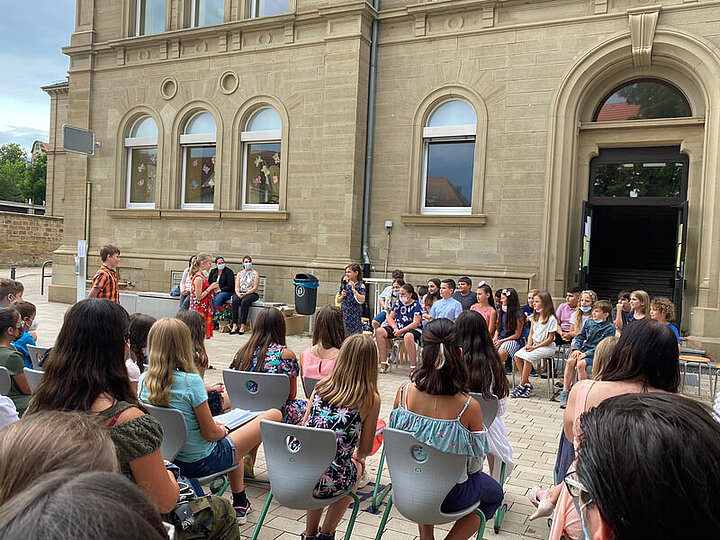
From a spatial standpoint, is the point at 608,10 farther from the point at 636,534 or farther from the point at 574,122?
the point at 636,534

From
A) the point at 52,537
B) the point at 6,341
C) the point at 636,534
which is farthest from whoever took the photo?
the point at 6,341

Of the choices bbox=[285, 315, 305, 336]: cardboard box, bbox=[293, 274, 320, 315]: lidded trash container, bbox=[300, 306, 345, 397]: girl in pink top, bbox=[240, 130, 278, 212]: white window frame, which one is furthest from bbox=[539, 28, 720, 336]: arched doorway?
bbox=[300, 306, 345, 397]: girl in pink top

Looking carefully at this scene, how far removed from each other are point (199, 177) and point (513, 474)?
1296cm

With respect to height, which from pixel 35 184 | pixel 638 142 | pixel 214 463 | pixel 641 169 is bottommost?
pixel 214 463

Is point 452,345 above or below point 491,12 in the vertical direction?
below

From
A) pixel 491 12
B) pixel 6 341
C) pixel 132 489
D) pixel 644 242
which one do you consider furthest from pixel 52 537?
pixel 644 242

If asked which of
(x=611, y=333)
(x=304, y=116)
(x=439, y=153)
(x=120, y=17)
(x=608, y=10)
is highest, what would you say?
(x=120, y=17)

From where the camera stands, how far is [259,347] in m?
4.86

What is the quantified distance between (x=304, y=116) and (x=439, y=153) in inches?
136

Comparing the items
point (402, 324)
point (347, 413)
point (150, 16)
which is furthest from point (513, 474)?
point (150, 16)

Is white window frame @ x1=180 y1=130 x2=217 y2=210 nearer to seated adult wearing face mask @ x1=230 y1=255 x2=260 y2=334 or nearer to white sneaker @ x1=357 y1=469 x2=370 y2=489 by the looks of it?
seated adult wearing face mask @ x1=230 y1=255 x2=260 y2=334

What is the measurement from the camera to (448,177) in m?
13.3

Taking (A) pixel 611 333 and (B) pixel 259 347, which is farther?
(A) pixel 611 333

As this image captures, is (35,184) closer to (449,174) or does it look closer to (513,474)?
(449,174)
